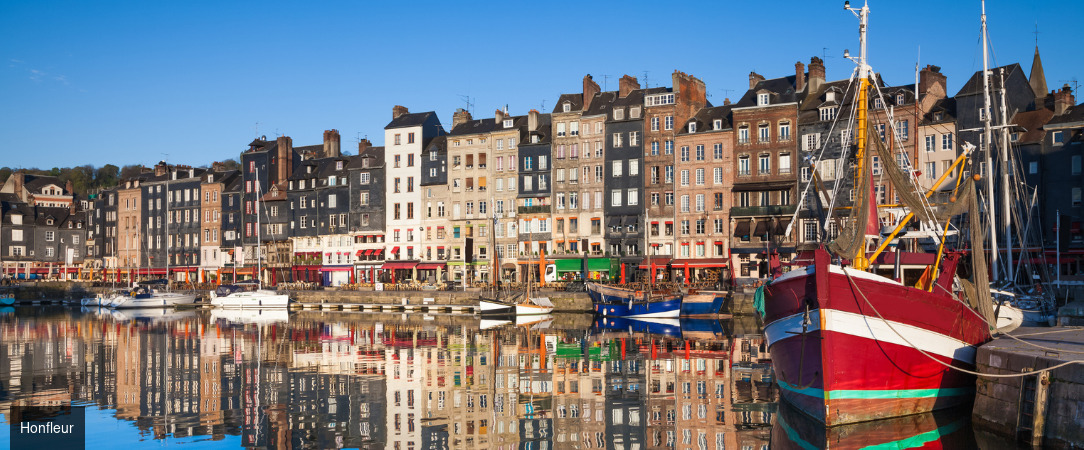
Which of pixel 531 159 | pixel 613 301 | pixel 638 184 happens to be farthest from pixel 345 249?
pixel 613 301

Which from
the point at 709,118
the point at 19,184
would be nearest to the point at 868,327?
the point at 709,118

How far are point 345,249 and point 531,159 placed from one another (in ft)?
80.3

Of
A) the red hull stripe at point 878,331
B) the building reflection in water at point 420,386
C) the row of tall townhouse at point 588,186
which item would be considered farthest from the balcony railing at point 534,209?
the red hull stripe at point 878,331

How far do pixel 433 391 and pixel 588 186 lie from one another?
2197 inches

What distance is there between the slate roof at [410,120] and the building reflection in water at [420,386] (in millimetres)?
45398

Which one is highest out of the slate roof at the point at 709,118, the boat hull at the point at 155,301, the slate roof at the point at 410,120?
the slate roof at the point at 410,120

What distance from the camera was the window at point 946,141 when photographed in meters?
65.6

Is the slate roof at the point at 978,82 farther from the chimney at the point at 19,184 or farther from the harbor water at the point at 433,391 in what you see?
the chimney at the point at 19,184

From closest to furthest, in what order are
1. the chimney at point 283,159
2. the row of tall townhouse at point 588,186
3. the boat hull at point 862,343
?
1. the boat hull at point 862,343
2. the row of tall townhouse at point 588,186
3. the chimney at point 283,159

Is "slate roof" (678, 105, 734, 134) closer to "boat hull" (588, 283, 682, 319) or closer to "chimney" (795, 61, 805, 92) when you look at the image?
"chimney" (795, 61, 805, 92)

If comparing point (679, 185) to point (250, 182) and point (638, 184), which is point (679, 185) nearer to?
point (638, 184)

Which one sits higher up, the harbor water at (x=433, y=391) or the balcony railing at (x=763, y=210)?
the balcony railing at (x=763, y=210)

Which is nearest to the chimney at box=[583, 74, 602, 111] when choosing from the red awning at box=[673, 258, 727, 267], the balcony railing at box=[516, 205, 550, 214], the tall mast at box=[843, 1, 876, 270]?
the balcony railing at box=[516, 205, 550, 214]

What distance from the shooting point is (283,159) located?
104 metres
